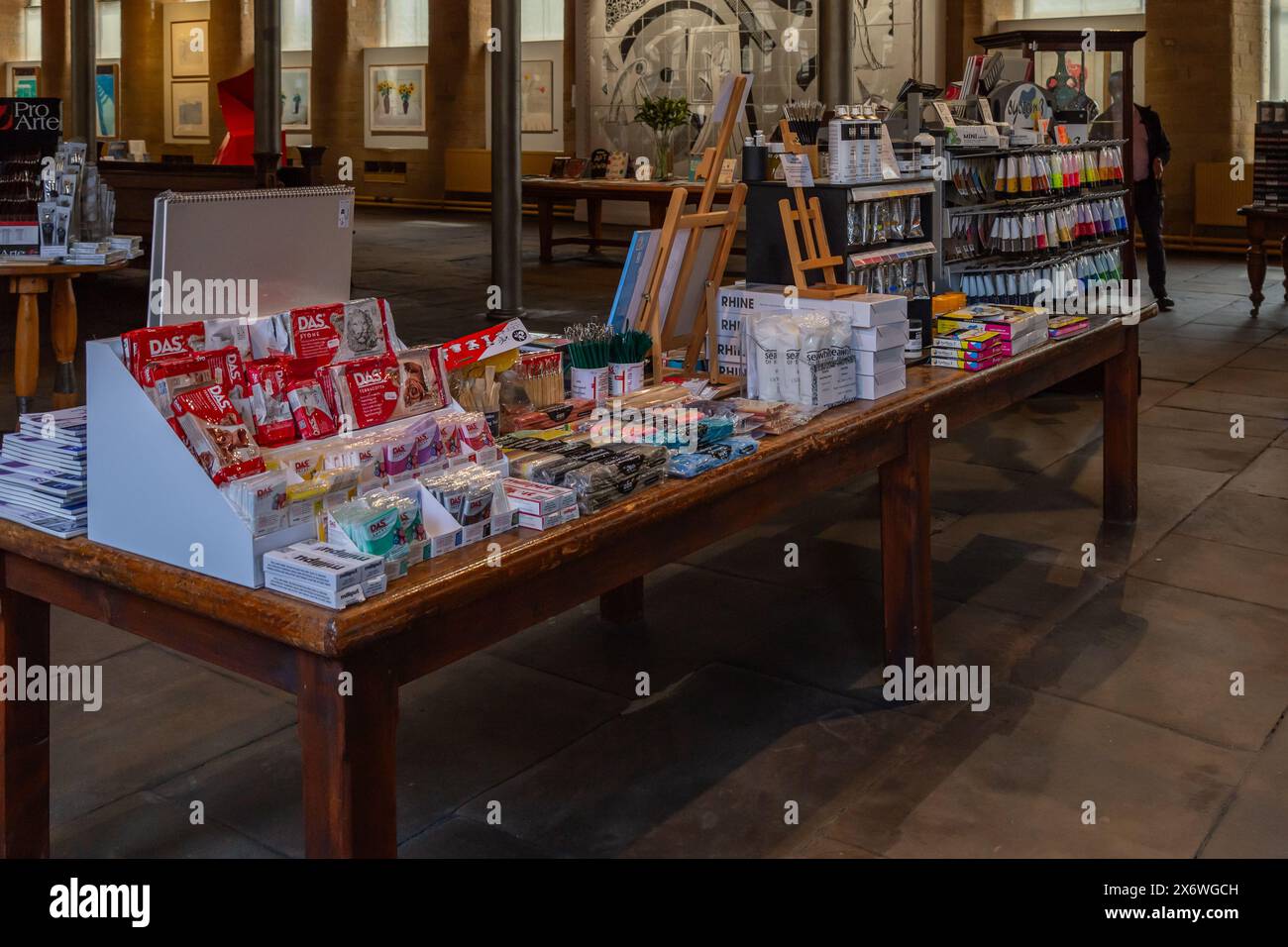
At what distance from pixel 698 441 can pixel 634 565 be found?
46cm

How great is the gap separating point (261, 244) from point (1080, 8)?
1417 centimetres

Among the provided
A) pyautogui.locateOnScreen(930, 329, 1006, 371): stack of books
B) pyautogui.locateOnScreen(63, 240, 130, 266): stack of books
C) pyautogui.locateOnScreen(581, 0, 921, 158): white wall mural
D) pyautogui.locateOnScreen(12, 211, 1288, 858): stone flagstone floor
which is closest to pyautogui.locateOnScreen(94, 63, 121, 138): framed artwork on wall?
pyautogui.locateOnScreen(581, 0, 921, 158): white wall mural

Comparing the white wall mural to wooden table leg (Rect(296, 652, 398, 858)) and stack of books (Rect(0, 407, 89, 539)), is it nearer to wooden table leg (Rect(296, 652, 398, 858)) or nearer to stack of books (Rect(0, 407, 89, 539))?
stack of books (Rect(0, 407, 89, 539))

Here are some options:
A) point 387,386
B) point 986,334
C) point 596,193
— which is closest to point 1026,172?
point 986,334

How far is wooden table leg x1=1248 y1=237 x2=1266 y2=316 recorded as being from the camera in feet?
32.4

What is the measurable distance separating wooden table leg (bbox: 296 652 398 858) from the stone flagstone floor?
762mm

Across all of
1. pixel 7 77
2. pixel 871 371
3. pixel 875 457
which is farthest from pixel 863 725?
pixel 7 77

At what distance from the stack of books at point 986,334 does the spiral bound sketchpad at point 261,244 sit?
1.75 m

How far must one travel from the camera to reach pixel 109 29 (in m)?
25.4

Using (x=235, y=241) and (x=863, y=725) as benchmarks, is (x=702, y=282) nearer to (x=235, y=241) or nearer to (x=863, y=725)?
(x=863, y=725)

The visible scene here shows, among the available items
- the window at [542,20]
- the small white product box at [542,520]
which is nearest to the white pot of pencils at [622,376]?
the small white product box at [542,520]

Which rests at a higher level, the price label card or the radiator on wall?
the radiator on wall

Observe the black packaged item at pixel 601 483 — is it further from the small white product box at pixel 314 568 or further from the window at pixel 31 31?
the window at pixel 31 31

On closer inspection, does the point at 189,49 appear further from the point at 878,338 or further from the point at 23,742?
the point at 23,742
